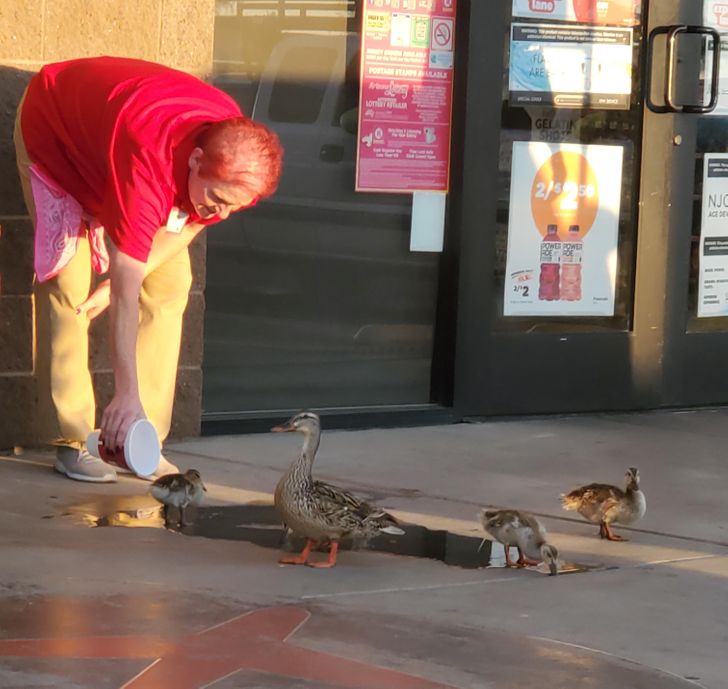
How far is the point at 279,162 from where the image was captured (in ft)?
19.0

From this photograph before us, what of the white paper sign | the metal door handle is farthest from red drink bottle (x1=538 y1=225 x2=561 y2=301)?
Answer: the white paper sign

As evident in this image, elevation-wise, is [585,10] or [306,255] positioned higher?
[585,10]

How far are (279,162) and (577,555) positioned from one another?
1.82 metres

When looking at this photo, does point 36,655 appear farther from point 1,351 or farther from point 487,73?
point 487,73

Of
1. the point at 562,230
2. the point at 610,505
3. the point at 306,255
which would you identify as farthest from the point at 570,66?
the point at 610,505

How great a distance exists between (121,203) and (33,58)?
78.5 inches

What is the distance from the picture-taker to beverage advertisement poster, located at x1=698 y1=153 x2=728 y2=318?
9539 mm

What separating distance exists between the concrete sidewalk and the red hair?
1.32 meters

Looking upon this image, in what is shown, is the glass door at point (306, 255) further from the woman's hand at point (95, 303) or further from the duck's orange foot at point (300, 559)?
the duck's orange foot at point (300, 559)

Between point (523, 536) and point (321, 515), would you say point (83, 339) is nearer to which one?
point (321, 515)

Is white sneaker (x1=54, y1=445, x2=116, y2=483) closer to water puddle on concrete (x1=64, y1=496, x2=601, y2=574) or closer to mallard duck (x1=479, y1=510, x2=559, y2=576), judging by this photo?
→ water puddle on concrete (x1=64, y1=496, x2=601, y2=574)

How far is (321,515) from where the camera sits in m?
5.94

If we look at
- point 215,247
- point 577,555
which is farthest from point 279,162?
point 215,247

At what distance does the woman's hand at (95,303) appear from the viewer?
675 centimetres
